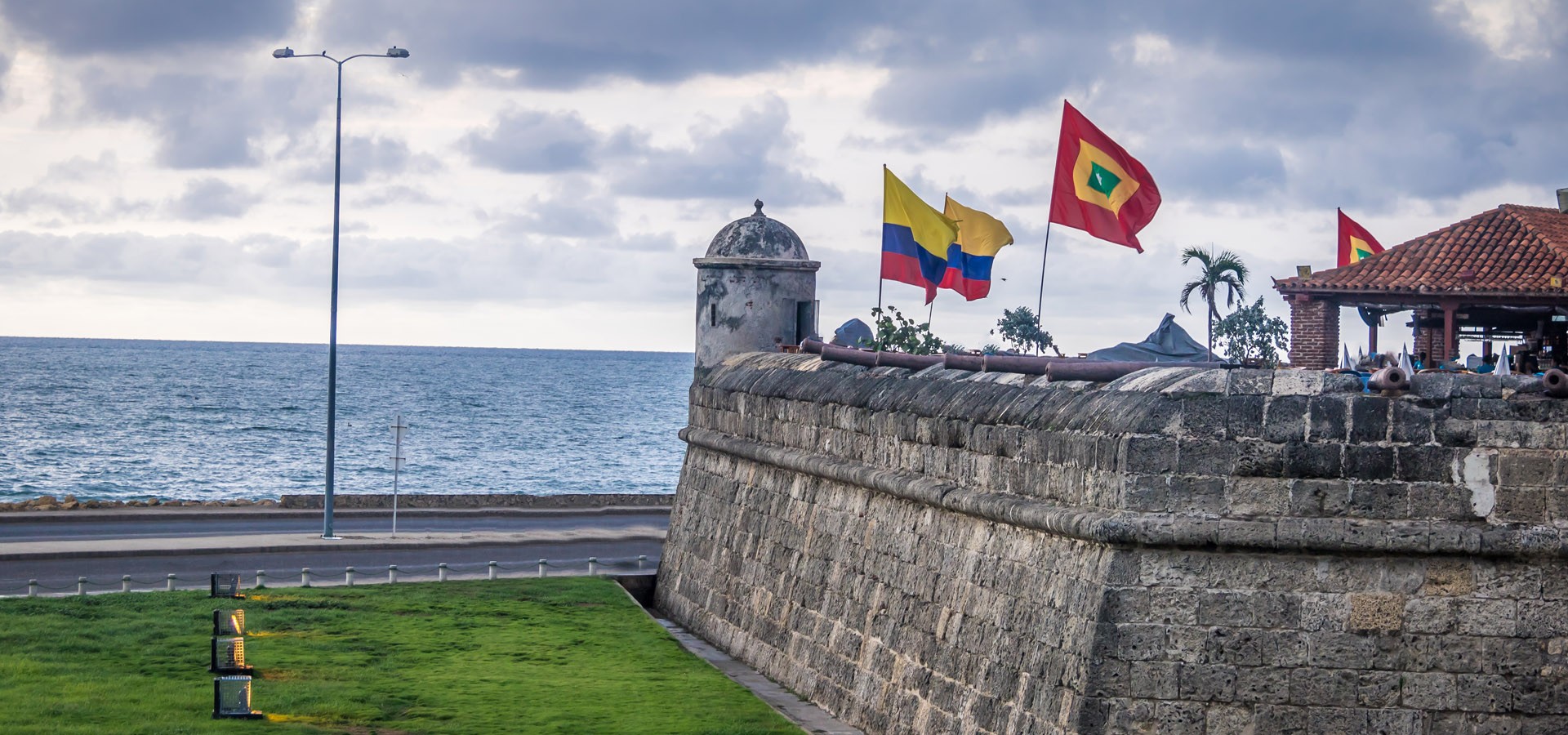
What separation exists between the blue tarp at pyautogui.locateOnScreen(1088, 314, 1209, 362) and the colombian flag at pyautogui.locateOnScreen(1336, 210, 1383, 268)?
10518 mm

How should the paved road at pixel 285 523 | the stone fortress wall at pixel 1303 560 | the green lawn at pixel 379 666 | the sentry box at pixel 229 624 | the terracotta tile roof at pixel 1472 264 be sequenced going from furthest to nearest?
the paved road at pixel 285 523
the terracotta tile roof at pixel 1472 264
the sentry box at pixel 229 624
the green lawn at pixel 379 666
the stone fortress wall at pixel 1303 560

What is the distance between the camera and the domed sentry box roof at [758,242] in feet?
80.2

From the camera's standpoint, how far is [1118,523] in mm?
10828

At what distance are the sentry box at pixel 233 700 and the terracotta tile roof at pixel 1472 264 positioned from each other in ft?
46.1

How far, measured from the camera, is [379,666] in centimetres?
1672

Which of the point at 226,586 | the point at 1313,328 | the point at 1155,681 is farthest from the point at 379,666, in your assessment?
the point at 1313,328

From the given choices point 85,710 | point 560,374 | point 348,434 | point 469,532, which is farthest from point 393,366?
point 85,710

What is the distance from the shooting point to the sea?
60.2 meters

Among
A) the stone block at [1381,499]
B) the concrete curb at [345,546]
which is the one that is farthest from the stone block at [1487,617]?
the concrete curb at [345,546]

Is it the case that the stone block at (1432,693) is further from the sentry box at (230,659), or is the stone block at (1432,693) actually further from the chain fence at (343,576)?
the chain fence at (343,576)

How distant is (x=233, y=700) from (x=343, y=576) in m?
9.45

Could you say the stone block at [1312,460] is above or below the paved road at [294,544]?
above

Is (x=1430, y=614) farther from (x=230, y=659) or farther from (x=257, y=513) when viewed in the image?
(x=257, y=513)

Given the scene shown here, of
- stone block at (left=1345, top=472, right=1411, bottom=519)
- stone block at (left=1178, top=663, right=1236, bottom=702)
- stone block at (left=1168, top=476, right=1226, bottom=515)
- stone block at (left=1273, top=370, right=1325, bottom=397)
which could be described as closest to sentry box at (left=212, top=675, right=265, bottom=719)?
A: stone block at (left=1178, top=663, right=1236, bottom=702)
